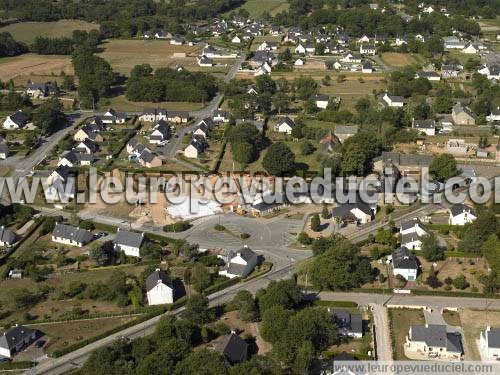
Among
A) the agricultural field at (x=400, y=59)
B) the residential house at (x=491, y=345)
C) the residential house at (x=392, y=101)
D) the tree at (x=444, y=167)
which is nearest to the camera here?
the residential house at (x=491, y=345)

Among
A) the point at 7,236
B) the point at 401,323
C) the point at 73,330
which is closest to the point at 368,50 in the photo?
the point at 7,236

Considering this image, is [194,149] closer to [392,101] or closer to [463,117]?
[392,101]

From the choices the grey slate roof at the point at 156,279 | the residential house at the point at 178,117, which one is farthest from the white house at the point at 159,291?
the residential house at the point at 178,117

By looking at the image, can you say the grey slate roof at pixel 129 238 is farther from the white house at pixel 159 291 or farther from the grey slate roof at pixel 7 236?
the grey slate roof at pixel 7 236

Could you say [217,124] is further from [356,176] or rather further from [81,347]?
[81,347]

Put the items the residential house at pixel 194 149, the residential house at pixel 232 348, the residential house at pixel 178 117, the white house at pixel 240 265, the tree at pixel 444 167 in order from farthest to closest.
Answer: the residential house at pixel 178 117 < the residential house at pixel 194 149 < the tree at pixel 444 167 < the white house at pixel 240 265 < the residential house at pixel 232 348

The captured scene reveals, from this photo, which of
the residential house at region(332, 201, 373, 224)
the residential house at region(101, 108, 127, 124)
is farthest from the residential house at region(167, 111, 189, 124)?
the residential house at region(332, 201, 373, 224)
